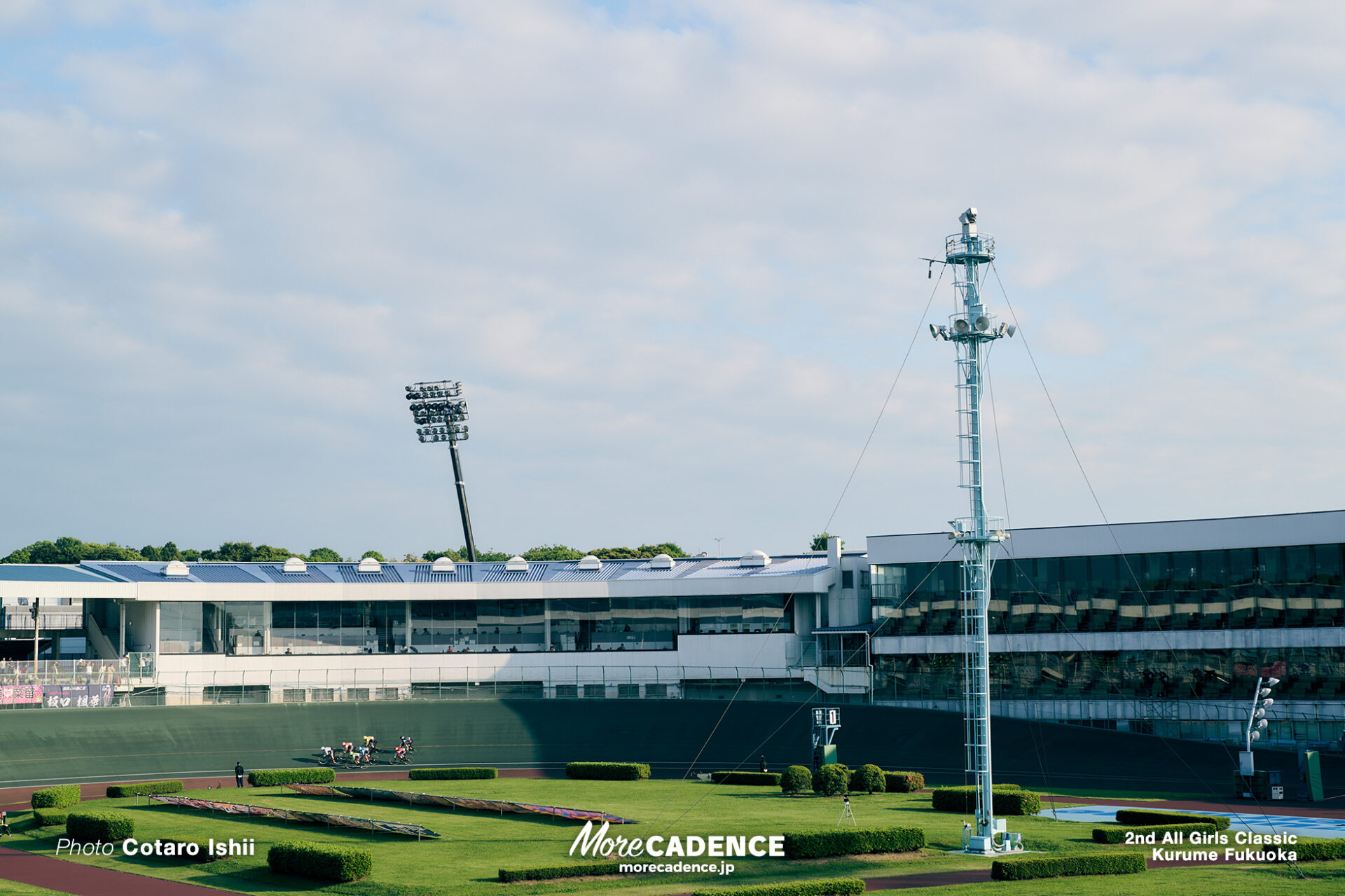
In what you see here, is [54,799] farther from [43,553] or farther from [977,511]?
[43,553]

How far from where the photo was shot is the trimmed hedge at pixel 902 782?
5597 cm

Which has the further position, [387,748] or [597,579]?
[597,579]

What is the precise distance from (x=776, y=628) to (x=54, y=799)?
47.2m

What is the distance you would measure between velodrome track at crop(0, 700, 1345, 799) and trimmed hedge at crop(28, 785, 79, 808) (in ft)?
37.6

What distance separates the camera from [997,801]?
47.8 m

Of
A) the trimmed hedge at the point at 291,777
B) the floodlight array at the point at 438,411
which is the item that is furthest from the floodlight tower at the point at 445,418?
the trimmed hedge at the point at 291,777

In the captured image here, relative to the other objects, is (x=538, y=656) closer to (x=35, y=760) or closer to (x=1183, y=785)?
(x=35, y=760)

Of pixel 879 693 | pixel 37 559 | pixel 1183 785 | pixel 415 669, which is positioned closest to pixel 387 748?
pixel 415 669

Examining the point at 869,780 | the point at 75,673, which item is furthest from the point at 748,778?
the point at 75,673

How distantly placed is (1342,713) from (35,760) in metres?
65.3

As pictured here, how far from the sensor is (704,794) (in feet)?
178

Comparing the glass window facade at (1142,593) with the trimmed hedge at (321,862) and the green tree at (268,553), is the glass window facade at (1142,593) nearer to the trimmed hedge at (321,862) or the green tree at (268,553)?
the trimmed hedge at (321,862)

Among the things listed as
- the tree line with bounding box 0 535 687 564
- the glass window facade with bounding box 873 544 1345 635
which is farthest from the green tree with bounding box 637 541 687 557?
the glass window facade with bounding box 873 544 1345 635

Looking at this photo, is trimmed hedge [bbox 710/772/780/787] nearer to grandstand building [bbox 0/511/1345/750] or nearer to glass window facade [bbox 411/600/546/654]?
grandstand building [bbox 0/511/1345/750]
